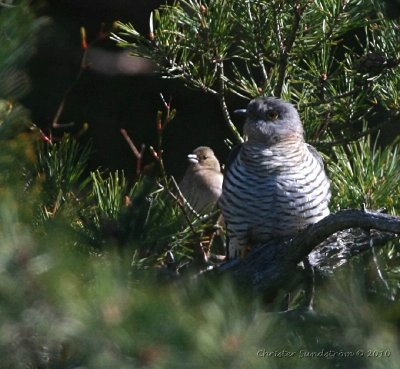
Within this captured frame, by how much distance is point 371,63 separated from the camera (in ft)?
8.11

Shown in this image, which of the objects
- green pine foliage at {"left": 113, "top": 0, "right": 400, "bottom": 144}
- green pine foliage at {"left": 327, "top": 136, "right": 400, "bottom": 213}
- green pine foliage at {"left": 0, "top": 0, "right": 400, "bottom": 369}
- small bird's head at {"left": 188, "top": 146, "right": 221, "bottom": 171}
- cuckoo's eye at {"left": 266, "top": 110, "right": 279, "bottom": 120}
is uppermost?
green pine foliage at {"left": 0, "top": 0, "right": 400, "bottom": 369}

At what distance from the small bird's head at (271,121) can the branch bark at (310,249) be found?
0.64m

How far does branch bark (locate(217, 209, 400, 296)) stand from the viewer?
172 cm

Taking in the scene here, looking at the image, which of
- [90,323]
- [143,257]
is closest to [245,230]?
[143,257]

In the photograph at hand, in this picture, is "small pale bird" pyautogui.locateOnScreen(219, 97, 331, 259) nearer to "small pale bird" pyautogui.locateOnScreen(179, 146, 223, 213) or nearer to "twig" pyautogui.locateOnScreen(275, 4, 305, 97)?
"twig" pyautogui.locateOnScreen(275, 4, 305, 97)

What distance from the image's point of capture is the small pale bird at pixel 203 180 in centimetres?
379

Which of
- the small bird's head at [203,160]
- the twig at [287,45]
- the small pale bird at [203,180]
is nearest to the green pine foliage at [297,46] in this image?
the twig at [287,45]

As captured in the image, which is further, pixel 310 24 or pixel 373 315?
pixel 310 24

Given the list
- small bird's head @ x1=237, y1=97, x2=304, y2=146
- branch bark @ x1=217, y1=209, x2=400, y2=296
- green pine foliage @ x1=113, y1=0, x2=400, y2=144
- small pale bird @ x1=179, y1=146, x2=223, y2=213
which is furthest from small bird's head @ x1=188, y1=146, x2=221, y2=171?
branch bark @ x1=217, y1=209, x2=400, y2=296

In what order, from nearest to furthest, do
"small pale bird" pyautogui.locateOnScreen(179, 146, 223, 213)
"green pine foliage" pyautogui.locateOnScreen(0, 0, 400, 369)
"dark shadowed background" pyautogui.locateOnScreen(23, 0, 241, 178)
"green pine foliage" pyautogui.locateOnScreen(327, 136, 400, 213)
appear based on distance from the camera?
"green pine foliage" pyautogui.locateOnScreen(0, 0, 400, 369) → "green pine foliage" pyautogui.locateOnScreen(327, 136, 400, 213) → "small pale bird" pyautogui.locateOnScreen(179, 146, 223, 213) → "dark shadowed background" pyautogui.locateOnScreen(23, 0, 241, 178)

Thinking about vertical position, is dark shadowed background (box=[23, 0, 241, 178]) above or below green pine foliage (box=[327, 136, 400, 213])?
below

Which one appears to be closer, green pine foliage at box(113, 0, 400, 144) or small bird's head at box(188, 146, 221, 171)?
green pine foliage at box(113, 0, 400, 144)

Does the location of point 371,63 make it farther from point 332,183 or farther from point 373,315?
point 373,315

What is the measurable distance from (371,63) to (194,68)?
53 cm
